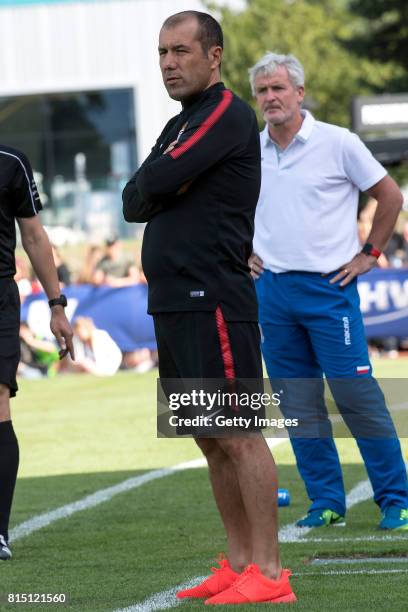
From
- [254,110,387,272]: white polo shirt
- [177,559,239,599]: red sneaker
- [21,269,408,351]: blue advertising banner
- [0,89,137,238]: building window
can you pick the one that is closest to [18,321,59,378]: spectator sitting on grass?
[21,269,408,351]: blue advertising banner

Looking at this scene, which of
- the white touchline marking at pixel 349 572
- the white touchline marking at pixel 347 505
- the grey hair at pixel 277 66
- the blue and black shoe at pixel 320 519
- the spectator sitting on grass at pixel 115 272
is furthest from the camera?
the spectator sitting on grass at pixel 115 272

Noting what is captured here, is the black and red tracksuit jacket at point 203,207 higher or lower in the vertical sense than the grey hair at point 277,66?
lower

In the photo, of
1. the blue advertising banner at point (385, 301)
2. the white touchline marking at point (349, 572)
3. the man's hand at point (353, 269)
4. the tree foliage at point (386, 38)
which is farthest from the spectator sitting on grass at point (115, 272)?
the tree foliage at point (386, 38)

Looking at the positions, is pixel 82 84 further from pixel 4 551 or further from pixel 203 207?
pixel 203 207

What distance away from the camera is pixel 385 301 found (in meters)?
18.0

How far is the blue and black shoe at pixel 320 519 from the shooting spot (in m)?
6.76

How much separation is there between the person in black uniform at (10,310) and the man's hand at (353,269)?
137cm

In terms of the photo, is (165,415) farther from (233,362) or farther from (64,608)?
(64,608)

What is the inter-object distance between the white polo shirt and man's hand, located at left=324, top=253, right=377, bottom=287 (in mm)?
39

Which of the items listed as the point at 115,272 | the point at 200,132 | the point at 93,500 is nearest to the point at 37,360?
the point at 115,272

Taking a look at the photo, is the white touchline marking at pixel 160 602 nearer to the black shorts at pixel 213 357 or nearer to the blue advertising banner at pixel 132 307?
the black shorts at pixel 213 357

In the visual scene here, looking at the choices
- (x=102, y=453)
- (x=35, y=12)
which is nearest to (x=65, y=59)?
(x=35, y=12)

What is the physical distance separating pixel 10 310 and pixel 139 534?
135cm
